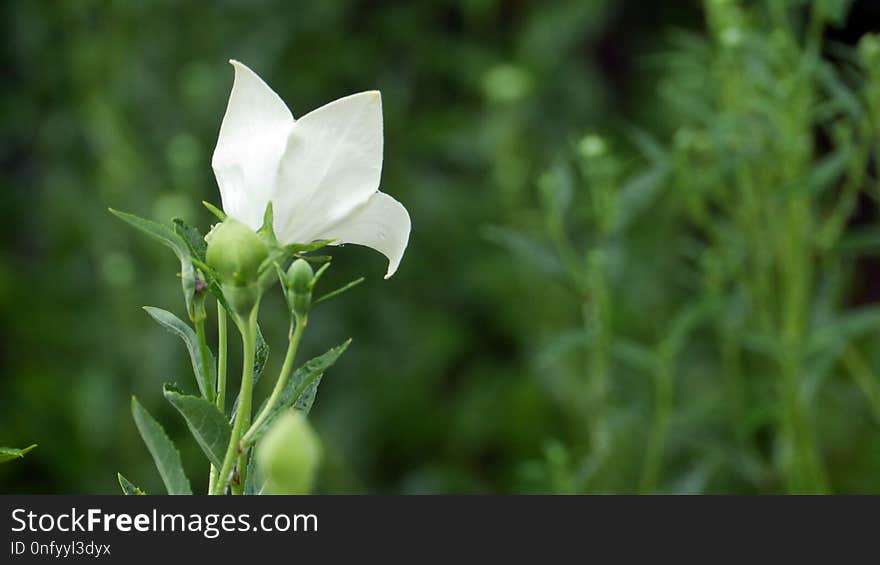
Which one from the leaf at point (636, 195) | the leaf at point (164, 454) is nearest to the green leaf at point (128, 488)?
the leaf at point (164, 454)

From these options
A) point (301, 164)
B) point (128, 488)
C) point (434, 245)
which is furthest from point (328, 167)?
point (434, 245)

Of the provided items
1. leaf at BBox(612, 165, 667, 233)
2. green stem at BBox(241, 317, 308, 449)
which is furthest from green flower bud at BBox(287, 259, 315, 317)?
leaf at BBox(612, 165, 667, 233)

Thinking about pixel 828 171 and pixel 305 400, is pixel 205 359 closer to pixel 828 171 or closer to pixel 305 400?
pixel 305 400

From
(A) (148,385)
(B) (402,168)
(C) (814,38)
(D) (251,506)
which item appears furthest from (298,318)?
(B) (402,168)

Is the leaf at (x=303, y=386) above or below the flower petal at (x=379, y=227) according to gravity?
below

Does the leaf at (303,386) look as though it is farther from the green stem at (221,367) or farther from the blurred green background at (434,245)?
the blurred green background at (434,245)

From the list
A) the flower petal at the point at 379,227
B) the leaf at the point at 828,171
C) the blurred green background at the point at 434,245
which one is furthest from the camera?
the blurred green background at the point at 434,245
